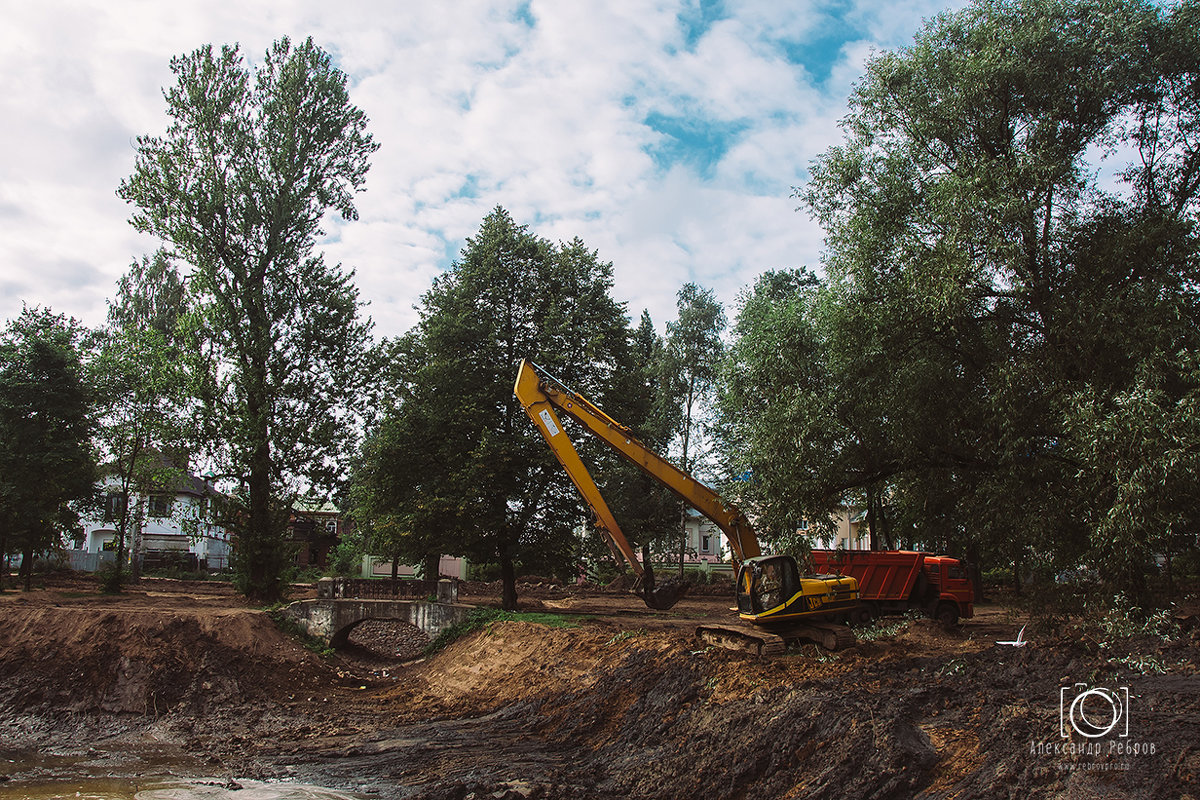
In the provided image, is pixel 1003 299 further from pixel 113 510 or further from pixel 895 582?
pixel 113 510

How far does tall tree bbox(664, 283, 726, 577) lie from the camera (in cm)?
4047

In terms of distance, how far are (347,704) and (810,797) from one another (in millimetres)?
13205

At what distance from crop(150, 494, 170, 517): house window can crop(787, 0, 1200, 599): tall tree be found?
29291 millimetres

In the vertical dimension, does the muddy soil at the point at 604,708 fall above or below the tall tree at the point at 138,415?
below

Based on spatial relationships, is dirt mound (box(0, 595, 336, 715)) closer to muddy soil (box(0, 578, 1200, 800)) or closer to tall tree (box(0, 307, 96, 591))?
muddy soil (box(0, 578, 1200, 800))

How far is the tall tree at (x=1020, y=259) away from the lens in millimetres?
12609

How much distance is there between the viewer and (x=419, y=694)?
1869 centimetres

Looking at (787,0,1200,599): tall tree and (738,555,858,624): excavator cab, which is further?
(738,555,858,624): excavator cab

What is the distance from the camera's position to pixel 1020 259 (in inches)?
523

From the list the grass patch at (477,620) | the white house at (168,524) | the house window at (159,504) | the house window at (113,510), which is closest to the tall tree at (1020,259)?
the grass patch at (477,620)

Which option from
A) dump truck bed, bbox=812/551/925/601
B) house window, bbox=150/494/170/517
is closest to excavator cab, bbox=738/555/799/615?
dump truck bed, bbox=812/551/925/601

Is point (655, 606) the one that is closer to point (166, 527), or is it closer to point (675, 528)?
point (675, 528)

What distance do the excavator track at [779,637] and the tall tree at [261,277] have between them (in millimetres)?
16795

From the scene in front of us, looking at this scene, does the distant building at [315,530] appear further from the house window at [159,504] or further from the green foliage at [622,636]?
the green foliage at [622,636]
